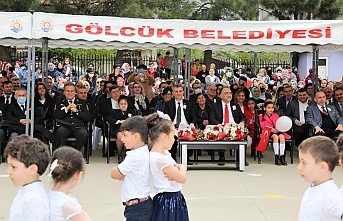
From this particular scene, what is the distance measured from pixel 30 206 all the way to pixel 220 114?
773cm

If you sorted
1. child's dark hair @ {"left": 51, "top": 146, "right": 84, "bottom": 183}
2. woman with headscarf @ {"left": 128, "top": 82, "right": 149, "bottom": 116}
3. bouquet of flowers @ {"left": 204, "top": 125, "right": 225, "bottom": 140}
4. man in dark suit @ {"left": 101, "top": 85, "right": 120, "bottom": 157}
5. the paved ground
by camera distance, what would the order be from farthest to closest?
woman with headscarf @ {"left": 128, "top": 82, "right": 149, "bottom": 116}
man in dark suit @ {"left": 101, "top": 85, "right": 120, "bottom": 157}
bouquet of flowers @ {"left": 204, "top": 125, "right": 225, "bottom": 140}
the paved ground
child's dark hair @ {"left": 51, "top": 146, "right": 84, "bottom": 183}

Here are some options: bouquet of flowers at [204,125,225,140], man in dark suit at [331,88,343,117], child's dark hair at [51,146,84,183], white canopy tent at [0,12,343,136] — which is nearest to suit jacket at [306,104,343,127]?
man in dark suit at [331,88,343,117]

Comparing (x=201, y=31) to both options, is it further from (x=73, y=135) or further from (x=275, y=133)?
(x=73, y=135)

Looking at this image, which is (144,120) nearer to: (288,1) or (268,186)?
(268,186)

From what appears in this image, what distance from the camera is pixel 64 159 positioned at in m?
3.04

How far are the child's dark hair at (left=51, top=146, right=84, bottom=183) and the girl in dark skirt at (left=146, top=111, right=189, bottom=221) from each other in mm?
1101

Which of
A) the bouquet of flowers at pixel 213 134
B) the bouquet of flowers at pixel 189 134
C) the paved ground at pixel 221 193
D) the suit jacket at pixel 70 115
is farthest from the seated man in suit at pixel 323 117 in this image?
the suit jacket at pixel 70 115

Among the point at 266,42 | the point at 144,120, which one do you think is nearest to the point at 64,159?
the point at 144,120

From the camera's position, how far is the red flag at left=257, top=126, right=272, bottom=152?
32.6ft

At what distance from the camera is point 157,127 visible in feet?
13.6

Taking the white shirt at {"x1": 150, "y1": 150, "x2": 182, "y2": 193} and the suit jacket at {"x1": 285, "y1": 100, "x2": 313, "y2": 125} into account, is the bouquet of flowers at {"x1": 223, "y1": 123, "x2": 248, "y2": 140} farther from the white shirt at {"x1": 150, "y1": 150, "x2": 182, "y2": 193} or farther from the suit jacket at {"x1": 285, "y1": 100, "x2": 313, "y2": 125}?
the white shirt at {"x1": 150, "y1": 150, "x2": 182, "y2": 193}

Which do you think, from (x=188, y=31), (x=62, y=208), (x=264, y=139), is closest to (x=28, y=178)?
(x=62, y=208)

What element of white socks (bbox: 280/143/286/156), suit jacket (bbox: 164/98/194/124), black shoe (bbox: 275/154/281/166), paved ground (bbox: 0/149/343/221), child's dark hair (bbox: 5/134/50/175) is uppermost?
suit jacket (bbox: 164/98/194/124)

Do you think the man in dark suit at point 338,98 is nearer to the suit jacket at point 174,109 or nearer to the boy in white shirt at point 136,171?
the suit jacket at point 174,109
